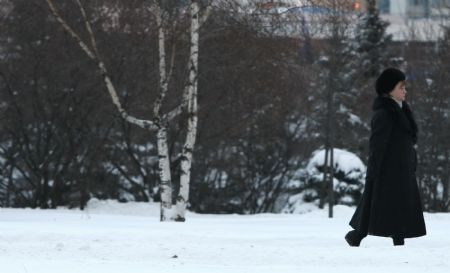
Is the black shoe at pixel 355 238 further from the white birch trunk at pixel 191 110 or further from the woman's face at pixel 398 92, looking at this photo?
the white birch trunk at pixel 191 110

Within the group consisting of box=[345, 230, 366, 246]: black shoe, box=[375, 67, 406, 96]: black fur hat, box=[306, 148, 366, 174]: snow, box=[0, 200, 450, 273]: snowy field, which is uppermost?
box=[306, 148, 366, 174]: snow

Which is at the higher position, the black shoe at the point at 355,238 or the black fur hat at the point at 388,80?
the black fur hat at the point at 388,80

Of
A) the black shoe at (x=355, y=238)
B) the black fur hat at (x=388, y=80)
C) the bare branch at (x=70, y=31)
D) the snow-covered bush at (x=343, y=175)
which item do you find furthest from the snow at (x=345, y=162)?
the black fur hat at (x=388, y=80)

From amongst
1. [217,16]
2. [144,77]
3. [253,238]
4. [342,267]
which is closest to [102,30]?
[144,77]

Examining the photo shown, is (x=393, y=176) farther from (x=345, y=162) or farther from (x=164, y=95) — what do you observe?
(x=345, y=162)

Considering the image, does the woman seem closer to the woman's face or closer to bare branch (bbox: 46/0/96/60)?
the woman's face

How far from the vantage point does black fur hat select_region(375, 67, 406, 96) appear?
9.03m

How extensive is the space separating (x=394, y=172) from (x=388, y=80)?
2.63 feet

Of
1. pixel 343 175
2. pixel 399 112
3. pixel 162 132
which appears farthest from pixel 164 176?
pixel 343 175

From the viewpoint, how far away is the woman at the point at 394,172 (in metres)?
8.93

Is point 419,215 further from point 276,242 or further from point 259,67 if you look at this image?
point 259,67

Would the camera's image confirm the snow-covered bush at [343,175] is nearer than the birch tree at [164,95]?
No

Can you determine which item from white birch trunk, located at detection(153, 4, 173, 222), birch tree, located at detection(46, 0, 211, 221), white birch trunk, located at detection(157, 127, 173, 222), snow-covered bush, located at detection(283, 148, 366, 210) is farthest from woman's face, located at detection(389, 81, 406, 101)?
snow-covered bush, located at detection(283, 148, 366, 210)

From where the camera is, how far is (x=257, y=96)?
3002 centimetres
